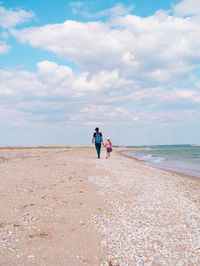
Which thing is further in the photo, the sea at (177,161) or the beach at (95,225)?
the sea at (177,161)

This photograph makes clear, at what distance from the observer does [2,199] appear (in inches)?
354

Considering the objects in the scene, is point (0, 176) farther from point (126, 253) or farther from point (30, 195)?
point (126, 253)

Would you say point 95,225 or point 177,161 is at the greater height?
point 95,225

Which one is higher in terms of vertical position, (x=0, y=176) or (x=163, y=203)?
(x=0, y=176)

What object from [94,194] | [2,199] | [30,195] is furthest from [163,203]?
[2,199]

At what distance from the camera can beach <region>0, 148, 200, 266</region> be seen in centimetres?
530

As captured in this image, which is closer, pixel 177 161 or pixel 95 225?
pixel 95 225

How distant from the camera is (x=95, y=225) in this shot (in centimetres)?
709

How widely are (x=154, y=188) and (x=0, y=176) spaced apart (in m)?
8.74

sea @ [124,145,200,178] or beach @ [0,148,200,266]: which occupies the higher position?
beach @ [0,148,200,266]

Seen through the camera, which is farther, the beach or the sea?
the sea

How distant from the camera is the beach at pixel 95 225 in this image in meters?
5.30

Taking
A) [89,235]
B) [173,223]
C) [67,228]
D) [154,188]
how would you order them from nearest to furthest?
[89,235]
[67,228]
[173,223]
[154,188]

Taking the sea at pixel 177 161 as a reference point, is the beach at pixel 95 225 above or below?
above
